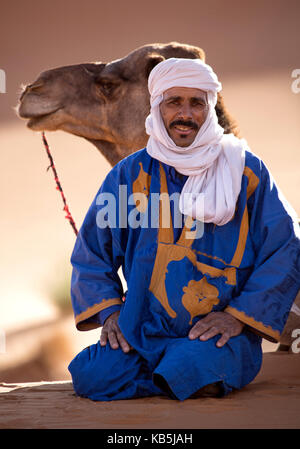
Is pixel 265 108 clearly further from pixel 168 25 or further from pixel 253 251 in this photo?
pixel 253 251

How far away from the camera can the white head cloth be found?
3791 millimetres

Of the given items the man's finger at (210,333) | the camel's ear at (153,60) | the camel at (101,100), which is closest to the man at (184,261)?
the man's finger at (210,333)

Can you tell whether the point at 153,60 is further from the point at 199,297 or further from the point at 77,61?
the point at 77,61

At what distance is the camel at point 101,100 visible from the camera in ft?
21.9

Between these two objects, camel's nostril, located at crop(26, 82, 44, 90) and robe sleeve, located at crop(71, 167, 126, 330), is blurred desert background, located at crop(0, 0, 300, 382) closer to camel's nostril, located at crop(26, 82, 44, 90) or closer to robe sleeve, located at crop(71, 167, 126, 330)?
camel's nostril, located at crop(26, 82, 44, 90)

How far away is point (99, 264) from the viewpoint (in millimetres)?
4012

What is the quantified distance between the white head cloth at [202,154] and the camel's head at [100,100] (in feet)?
8.44

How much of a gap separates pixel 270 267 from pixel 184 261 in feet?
1.42

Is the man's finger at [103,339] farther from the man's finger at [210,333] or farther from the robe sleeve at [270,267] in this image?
the robe sleeve at [270,267]

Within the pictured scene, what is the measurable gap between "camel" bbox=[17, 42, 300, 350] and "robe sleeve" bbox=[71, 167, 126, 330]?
273cm

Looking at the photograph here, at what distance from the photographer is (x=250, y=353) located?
3705 millimetres

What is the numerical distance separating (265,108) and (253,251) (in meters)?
19.1

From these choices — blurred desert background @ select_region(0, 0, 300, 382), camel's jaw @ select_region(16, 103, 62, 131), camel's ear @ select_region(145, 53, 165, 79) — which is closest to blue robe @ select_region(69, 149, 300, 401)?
camel's ear @ select_region(145, 53, 165, 79)

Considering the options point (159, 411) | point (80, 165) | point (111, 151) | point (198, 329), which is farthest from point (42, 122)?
point (80, 165)
